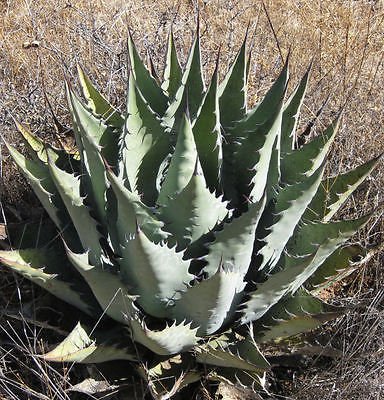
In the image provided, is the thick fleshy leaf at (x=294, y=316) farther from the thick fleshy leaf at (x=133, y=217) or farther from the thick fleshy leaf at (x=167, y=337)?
the thick fleshy leaf at (x=133, y=217)

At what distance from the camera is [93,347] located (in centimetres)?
141

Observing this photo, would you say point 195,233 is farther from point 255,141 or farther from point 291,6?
point 291,6

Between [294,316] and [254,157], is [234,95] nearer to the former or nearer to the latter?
[254,157]

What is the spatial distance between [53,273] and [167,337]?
42 cm

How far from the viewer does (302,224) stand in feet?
5.20

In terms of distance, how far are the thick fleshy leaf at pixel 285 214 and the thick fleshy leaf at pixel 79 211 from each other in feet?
1.38

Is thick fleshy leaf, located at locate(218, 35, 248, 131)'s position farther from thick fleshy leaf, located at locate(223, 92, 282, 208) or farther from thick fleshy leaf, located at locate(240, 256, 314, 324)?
thick fleshy leaf, located at locate(240, 256, 314, 324)

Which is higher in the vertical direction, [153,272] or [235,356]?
[153,272]

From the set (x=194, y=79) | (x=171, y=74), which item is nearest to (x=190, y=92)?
(x=194, y=79)

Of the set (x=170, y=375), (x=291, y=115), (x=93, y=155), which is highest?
(x=291, y=115)

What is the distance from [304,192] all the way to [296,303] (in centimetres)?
31

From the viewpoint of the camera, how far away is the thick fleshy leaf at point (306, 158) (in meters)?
1.59

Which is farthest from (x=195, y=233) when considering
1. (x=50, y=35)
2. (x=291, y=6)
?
(x=291, y=6)

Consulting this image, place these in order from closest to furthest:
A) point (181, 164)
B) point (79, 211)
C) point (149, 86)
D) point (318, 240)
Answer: point (181, 164) → point (79, 211) → point (318, 240) → point (149, 86)
